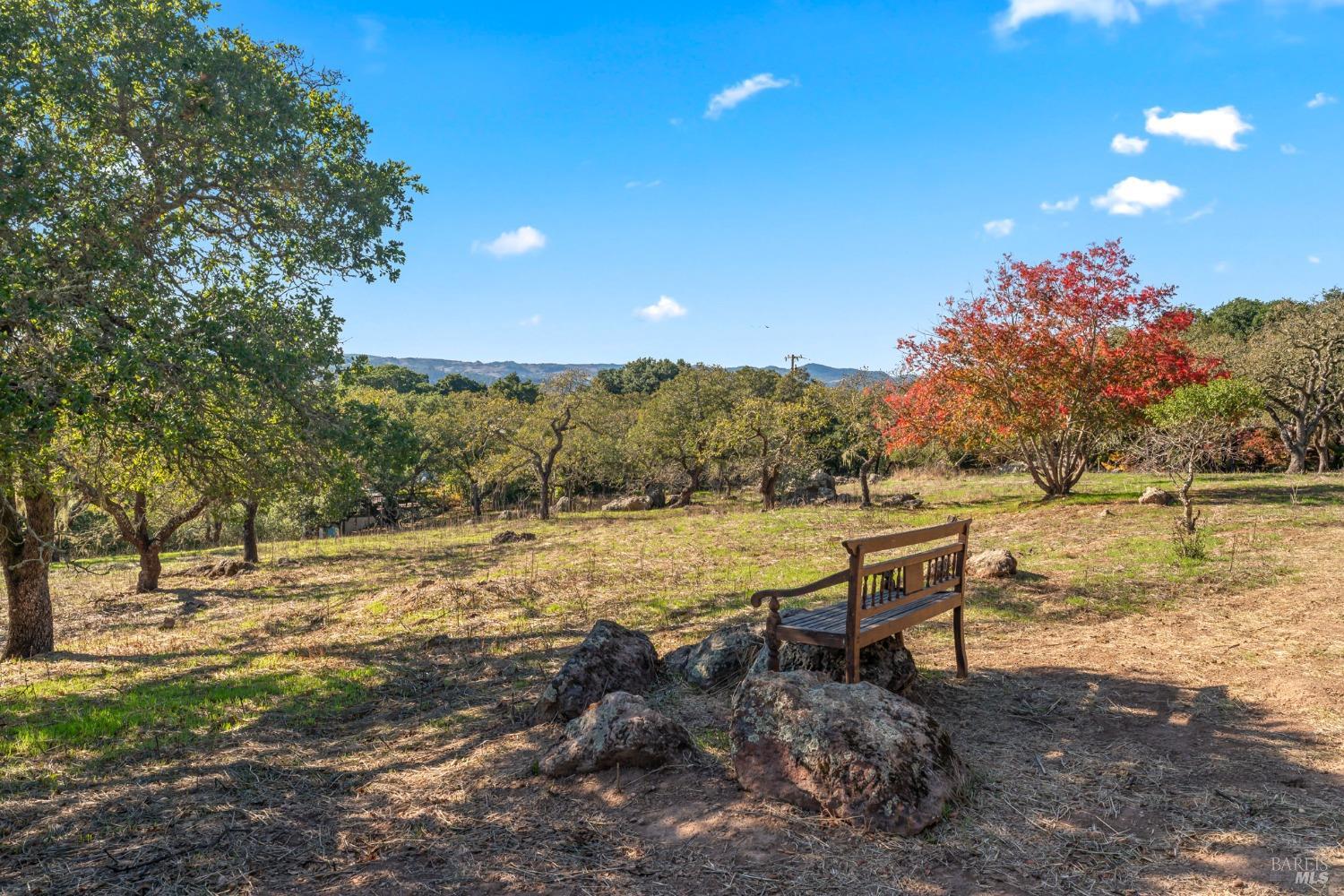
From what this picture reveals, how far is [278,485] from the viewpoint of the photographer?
32.3ft

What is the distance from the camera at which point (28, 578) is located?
10617 mm

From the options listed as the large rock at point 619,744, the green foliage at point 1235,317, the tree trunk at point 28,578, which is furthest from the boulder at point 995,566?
the green foliage at point 1235,317

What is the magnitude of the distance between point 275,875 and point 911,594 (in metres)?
4.81

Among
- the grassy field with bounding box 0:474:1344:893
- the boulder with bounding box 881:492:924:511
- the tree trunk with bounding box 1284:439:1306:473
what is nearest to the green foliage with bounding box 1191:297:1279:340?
the tree trunk with bounding box 1284:439:1306:473

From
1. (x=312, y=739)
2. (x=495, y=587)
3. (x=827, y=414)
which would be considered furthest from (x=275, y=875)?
(x=827, y=414)

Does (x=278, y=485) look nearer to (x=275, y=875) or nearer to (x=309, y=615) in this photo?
(x=309, y=615)

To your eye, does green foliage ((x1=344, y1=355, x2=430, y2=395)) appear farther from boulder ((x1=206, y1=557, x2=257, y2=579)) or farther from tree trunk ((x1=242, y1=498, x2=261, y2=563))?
boulder ((x1=206, y1=557, x2=257, y2=579))

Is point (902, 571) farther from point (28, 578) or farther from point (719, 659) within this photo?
point (28, 578)

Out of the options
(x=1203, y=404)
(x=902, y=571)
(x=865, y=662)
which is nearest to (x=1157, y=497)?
Result: (x=1203, y=404)

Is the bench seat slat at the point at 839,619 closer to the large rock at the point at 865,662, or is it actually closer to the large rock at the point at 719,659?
the large rock at the point at 865,662

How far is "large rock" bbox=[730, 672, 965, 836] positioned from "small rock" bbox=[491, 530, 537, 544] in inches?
664

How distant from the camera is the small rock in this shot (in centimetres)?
2083

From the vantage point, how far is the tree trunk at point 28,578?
33.9 feet

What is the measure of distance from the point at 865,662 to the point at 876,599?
540mm
